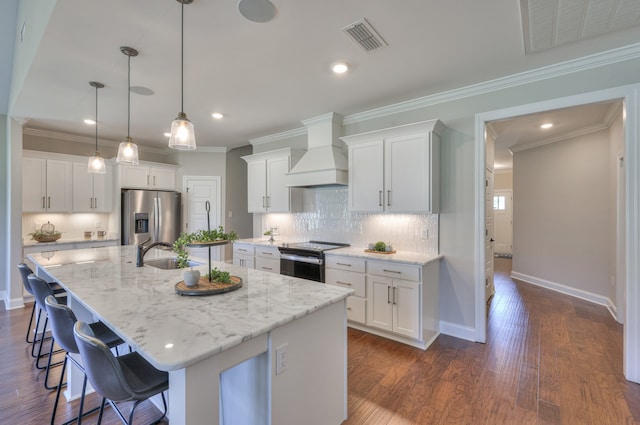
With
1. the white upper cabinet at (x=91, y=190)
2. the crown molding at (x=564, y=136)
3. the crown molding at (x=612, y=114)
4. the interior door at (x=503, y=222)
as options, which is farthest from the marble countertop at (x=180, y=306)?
the interior door at (x=503, y=222)

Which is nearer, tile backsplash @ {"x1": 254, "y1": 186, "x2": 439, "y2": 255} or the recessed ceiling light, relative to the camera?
the recessed ceiling light

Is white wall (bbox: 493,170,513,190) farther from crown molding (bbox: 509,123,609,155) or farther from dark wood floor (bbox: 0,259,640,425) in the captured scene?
dark wood floor (bbox: 0,259,640,425)

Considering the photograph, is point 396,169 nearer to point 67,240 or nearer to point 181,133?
point 181,133

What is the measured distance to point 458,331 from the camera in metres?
3.31

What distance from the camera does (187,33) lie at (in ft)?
7.21

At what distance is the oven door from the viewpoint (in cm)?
370

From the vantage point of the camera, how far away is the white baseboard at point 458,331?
322 centimetres

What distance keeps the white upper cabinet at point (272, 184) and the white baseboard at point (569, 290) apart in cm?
459

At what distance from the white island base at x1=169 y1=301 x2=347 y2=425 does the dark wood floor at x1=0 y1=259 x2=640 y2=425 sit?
0.47 m

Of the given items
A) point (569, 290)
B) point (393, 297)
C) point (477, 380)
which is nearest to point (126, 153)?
point (393, 297)

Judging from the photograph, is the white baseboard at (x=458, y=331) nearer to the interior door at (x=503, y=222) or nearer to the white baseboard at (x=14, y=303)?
the white baseboard at (x=14, y=303)

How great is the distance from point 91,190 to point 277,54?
452 centimetres

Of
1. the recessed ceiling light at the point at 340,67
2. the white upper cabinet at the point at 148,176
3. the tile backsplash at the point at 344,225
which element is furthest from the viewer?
the white upper cabinet at the point at 148,176

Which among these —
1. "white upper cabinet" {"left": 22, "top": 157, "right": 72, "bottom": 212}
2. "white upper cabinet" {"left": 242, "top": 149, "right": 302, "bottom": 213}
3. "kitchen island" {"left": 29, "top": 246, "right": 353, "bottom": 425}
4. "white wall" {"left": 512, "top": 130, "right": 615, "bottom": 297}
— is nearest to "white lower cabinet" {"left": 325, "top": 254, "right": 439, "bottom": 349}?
"kitchen island" {"left": 29, "top": 246, "right": 353, "bottom": 425}
